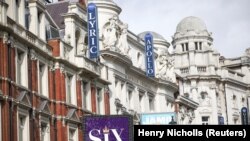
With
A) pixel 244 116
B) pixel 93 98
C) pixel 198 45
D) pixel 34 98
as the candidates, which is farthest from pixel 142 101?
pixel 198 45

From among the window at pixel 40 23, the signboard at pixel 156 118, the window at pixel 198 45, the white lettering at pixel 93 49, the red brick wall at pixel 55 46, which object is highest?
the window at pixel 198 45

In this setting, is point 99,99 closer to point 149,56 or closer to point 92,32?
point 92,32

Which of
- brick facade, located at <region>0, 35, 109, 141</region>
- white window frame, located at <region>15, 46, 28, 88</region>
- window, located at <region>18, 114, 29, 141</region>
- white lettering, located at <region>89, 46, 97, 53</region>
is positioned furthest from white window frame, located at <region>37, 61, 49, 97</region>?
white lettering, located at <region>89, 46, 97, 53</region>

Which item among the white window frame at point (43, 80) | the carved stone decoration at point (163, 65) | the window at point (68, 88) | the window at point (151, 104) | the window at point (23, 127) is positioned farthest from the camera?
the carved stone decoration at point (163, 65)

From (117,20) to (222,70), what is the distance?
36.4 metres

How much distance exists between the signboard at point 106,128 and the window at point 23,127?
63.3 feet

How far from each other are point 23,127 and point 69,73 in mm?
7858

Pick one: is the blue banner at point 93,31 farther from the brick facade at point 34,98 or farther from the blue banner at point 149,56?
the blue banner at point 149,56

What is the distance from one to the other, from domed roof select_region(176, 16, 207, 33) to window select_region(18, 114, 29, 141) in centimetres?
5374

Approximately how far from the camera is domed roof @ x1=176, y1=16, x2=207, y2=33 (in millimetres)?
86250

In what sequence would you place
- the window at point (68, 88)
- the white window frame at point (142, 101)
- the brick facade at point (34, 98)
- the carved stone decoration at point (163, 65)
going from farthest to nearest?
the carved stone decoration at point (163, 65) < the white window frame at point (142, 101) < the window at point (68, 88) < the brick facade at point (34, 98)

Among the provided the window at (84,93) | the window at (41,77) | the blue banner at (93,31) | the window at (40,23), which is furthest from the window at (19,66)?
the blue banner at (93,31)

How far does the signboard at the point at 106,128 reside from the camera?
15.1 m

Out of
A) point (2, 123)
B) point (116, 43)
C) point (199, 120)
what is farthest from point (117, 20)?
point (199, 120)
